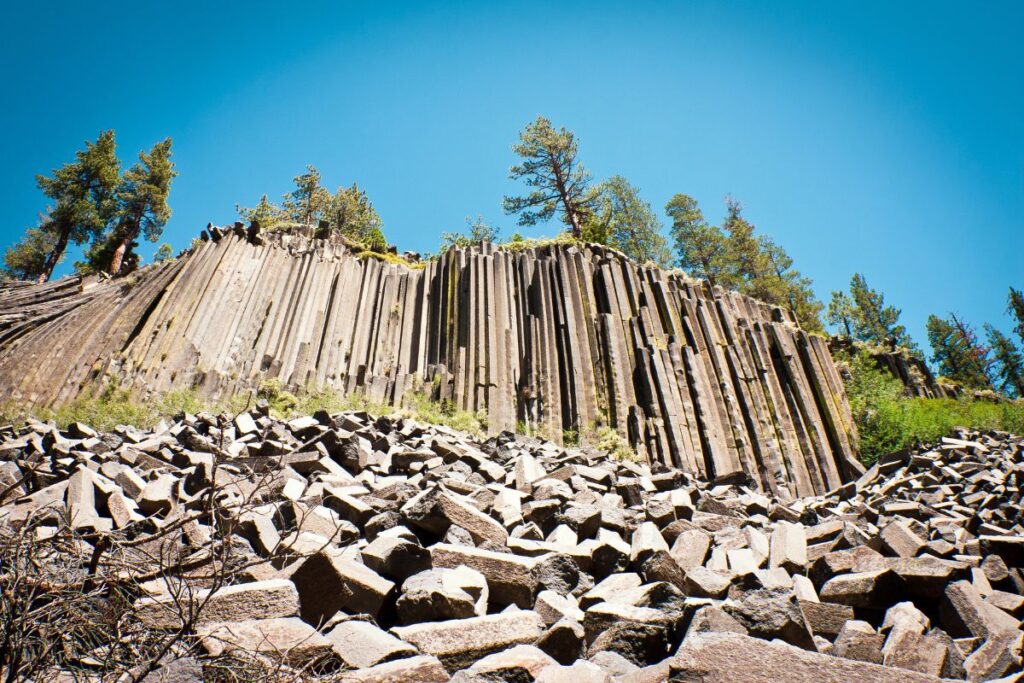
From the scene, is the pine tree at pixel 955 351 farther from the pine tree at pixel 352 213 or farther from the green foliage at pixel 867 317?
the pine tree at pixel 352 213

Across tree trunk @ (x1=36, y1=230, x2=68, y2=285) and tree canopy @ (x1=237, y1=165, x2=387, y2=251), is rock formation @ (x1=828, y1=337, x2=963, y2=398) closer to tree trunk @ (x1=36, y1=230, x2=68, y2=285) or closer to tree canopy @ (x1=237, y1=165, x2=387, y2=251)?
tree canopy @ (x1=237, y1=165, x2=387, y2=251)

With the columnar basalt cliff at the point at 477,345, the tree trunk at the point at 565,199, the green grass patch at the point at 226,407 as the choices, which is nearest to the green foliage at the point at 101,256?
the columnar basalt cliff at the point at 477,345

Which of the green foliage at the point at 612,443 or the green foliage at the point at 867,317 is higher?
the green foliage at the point at 867,317

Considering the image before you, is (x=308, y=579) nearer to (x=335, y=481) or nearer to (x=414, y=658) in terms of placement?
(x=414, y=658)

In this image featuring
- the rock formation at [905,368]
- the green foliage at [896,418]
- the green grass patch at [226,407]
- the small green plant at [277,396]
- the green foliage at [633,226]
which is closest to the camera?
the green grass patch at [226,407]

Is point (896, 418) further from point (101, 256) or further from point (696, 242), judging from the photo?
point (101, 256)

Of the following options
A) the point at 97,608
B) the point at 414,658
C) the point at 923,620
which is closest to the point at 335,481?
the point at 97,608

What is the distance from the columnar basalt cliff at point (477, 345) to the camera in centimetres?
1088

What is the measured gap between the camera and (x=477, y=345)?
12203mm

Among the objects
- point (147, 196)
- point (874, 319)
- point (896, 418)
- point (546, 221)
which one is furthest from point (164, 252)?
point (874, 319)

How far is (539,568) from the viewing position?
3.22 metres

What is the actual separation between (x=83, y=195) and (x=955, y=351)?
63580 mm

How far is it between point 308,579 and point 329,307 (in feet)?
38.8

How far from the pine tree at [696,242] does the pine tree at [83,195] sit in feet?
113
